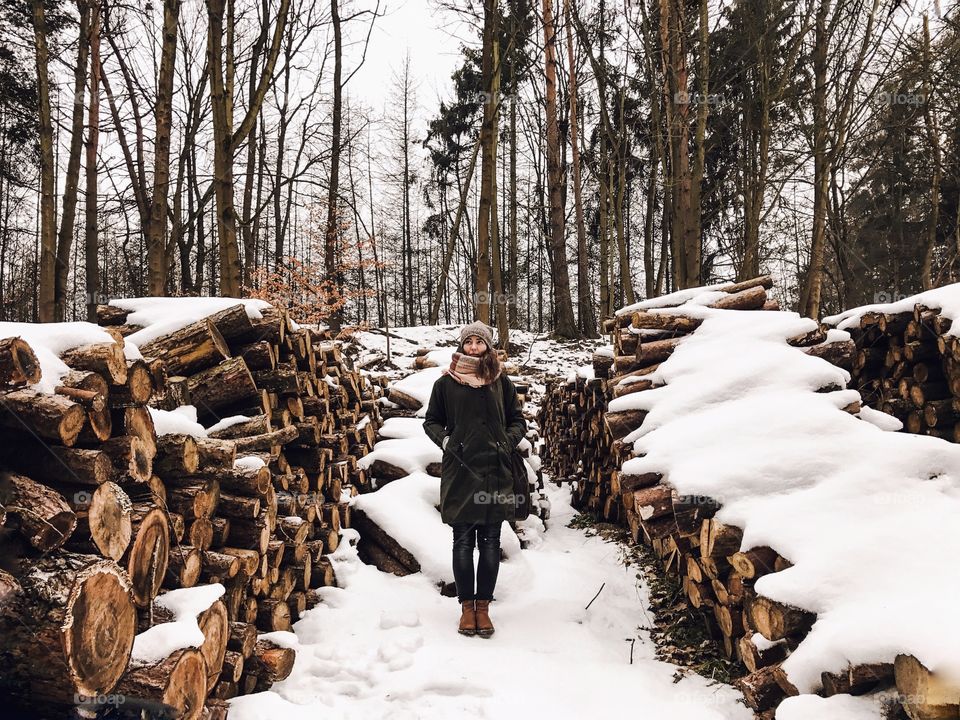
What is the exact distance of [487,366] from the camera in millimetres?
4180

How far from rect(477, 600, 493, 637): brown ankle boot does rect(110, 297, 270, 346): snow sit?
111 inches

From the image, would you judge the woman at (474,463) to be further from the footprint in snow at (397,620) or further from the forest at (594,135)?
the forest at (594,135)

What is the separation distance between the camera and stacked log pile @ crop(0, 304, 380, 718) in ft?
6.84

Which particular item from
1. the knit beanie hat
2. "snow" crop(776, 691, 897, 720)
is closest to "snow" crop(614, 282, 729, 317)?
the knit beanie hat

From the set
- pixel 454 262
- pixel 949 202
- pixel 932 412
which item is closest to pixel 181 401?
pixel 932 412

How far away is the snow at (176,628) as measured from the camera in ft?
7.82

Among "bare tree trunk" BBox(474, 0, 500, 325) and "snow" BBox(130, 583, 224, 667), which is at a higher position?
"bare tree trunk" BBox(474, 0, 500, 325)

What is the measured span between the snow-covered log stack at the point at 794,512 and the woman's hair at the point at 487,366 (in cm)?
112

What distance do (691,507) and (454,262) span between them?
27.9 meters

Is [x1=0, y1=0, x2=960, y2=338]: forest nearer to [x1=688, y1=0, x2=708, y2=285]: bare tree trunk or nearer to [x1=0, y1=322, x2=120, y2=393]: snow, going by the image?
[x1=688, y1=0, x2=708, y2=285]: bare tree trunk

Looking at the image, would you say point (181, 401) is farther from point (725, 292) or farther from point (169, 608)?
point (725, 292)

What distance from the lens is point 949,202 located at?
47.4 ft

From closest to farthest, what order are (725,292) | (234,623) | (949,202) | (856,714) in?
(856,714) < (234,623) < (725,292) < (949,202)

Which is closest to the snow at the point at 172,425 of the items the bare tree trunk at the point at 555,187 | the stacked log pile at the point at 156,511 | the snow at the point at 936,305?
the stacked log pile at the point at 156,511
